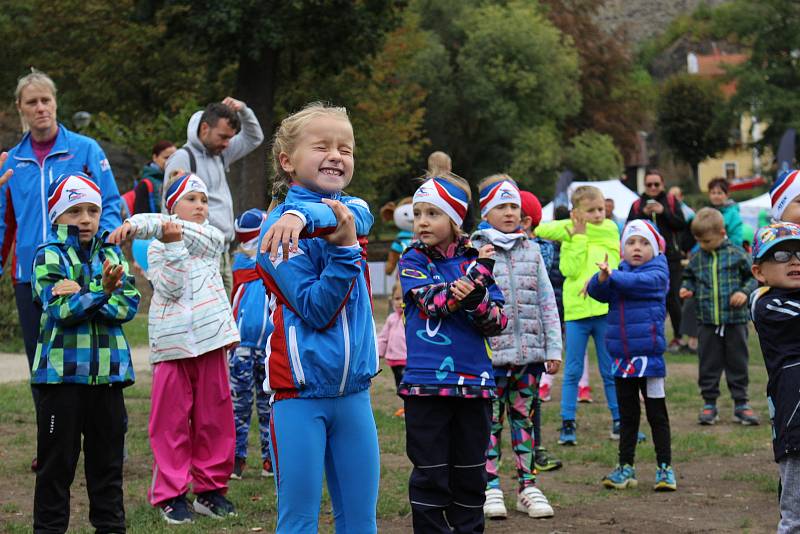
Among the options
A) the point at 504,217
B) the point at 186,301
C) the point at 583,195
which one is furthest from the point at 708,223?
the point at 186,301

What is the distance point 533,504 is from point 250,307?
7.68ft

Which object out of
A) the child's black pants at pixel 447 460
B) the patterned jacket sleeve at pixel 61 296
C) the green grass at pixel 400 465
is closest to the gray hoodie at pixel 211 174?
the green grass at pixel 400 465

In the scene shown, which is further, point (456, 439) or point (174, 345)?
point (174, 345)

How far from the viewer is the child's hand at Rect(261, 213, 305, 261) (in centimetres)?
383

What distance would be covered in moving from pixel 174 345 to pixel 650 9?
508 ft

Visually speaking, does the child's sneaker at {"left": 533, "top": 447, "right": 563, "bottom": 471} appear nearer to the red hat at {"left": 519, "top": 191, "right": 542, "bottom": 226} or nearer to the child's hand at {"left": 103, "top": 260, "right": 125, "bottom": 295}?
the red hat at {"left": 519, "top": 191, "right": 542, "bottom": 226}

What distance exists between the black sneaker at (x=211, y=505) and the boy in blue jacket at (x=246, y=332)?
100 cm

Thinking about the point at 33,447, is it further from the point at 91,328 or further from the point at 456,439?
the point at 456,439

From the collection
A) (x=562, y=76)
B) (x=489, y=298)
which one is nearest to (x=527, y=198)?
(x=489, y=298)

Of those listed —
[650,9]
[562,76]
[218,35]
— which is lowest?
[218,35]

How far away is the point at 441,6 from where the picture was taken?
53906mm

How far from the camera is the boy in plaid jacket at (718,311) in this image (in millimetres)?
10992

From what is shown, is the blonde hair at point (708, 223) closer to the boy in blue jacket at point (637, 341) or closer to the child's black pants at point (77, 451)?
the boy in blue jacket at point (637, 341)

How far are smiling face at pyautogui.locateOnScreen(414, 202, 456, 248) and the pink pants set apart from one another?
5.52 feet
